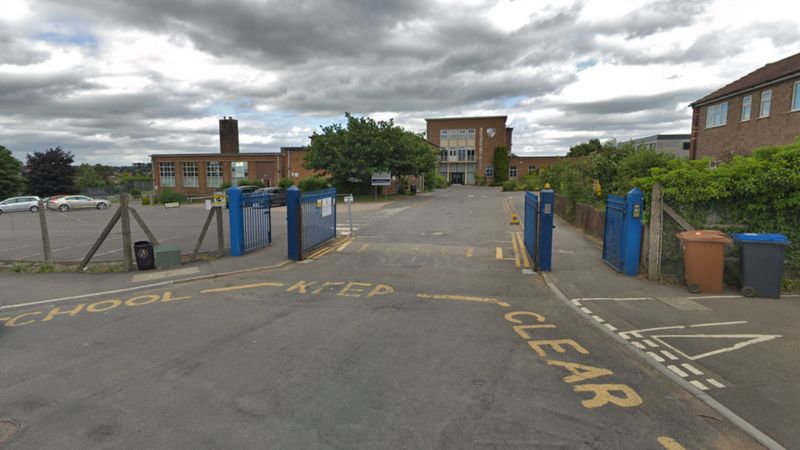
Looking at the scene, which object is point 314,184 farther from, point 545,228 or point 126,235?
point 545,228

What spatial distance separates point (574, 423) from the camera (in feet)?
11.9

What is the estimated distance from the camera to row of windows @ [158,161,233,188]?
183 feet

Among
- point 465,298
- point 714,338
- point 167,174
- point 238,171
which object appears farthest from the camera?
point 167,174

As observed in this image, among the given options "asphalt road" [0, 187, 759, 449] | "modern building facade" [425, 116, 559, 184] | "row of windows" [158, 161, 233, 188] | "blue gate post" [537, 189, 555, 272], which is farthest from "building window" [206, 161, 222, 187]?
"blue gate post" [537, 189, 555, 272]

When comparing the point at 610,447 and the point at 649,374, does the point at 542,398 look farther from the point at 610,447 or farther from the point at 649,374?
the point at 649,374

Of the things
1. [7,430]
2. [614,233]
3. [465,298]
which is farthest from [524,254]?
[7,430]

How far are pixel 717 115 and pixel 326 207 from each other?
106ft

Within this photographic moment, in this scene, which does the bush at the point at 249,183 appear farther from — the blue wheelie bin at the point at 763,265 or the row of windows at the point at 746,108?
the blue wheelie bin at the point at 763,265

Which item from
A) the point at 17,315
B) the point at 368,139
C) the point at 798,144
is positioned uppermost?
the point at 368,139

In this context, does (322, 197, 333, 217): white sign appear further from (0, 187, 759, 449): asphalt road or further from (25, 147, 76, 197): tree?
(25, 147, 76, 197): tree

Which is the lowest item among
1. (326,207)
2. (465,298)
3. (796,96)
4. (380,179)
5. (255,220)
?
(465,298)

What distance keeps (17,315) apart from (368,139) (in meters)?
30.9

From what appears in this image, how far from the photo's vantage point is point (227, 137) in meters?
60.2

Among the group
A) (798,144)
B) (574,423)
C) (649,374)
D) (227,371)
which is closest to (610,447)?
(574,423)
